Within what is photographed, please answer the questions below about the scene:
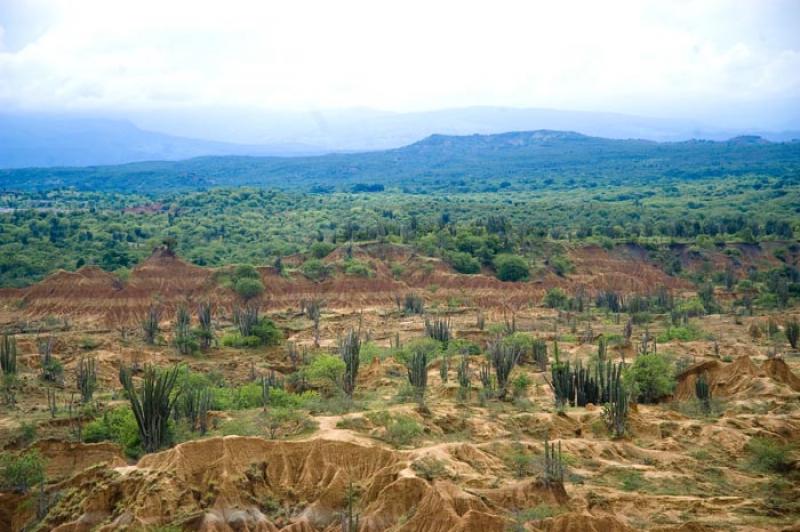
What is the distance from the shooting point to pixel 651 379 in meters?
42.2

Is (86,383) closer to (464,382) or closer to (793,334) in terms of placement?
(464,382)

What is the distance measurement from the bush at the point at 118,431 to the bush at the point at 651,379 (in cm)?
2311

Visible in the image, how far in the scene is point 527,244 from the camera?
8606 cm

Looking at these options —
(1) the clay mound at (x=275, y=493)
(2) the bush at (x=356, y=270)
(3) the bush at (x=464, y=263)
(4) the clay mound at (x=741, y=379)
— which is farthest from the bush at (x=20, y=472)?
(3) the bush at (x=464, y=263)

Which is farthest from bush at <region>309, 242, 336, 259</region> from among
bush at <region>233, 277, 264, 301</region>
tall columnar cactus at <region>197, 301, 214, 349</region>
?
tall columnar cactus at <region>197, 301, 214, 349</region>

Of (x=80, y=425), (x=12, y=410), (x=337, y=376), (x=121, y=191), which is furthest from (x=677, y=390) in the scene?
(x=121, y=191)

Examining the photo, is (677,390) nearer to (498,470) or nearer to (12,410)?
(498,470)

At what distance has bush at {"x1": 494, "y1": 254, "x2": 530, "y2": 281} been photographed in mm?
79562

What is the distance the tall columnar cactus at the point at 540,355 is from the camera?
49625mm

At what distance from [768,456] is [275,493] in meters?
17.9

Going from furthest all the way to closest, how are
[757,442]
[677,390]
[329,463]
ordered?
[677,390] → [757,442] → [329,463]

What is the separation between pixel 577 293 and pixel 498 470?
49207 mm

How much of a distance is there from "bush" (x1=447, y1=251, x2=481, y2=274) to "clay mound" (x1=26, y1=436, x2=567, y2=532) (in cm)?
5311

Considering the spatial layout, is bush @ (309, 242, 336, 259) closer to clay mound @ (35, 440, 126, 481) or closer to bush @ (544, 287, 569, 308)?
bush @ (544, 287, 569, 308)
